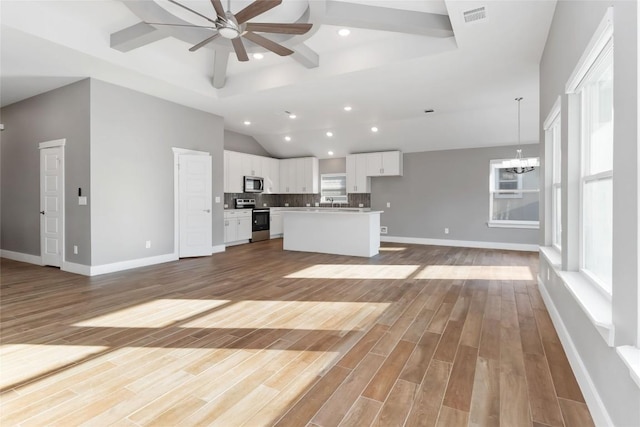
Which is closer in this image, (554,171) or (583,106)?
(583,106)

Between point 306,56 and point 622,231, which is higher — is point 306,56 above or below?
above

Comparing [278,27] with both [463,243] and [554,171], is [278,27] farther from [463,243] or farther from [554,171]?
[463,243]

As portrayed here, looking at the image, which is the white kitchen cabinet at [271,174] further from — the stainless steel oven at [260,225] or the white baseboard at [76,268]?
the white baseboard at [76,268]

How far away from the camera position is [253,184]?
9.18 meters

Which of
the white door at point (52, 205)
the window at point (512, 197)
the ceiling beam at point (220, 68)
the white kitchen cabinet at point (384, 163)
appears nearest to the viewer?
the ceiling beam at point (220, 68)

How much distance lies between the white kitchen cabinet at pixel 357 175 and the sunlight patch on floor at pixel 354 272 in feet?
13.2

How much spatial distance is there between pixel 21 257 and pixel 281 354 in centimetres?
623

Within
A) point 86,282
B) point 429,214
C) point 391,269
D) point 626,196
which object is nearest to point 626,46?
point 626,196

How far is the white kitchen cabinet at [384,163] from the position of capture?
28.9 ft

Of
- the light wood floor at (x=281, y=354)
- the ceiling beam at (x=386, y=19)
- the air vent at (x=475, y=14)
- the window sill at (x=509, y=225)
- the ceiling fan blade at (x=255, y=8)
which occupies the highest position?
the ceiling beam at (x=386, y=19)

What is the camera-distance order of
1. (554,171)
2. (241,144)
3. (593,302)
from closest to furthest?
1. (593,302)
2. (554,171)
3. (241,144)

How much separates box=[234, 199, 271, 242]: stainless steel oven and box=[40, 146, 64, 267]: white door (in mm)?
4014

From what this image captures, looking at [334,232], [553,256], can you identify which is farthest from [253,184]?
[553,256]

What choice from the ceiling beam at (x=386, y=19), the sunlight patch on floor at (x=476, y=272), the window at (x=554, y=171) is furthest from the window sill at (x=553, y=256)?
the ceiling beam at (x=386, y=19)
